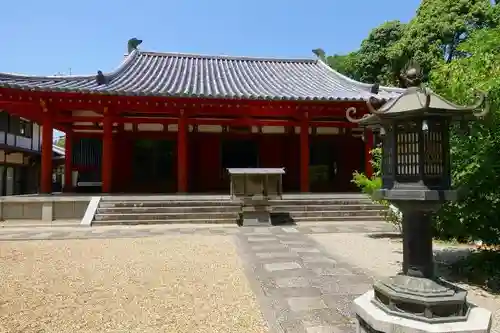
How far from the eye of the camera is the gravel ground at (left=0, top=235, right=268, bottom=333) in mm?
3623

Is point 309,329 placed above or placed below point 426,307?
below

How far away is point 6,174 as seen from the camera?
78.1 feet

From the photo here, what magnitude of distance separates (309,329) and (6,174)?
86.6 feet

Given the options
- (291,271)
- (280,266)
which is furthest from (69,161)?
(291,271)

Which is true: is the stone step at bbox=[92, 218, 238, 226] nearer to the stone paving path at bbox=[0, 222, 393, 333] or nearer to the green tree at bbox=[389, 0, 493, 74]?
the stone paving path at bbox=[0, 222, 393, 333]

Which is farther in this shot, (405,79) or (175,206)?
(175,206)

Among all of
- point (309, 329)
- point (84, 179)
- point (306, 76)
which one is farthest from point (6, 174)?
point (309, 329)

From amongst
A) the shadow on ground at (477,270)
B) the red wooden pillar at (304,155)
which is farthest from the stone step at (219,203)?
the shadow on ground at (477,270)

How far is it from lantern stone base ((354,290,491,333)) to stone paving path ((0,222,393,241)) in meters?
5.94

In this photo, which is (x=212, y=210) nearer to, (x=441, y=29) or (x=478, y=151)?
(x=478, y=151)

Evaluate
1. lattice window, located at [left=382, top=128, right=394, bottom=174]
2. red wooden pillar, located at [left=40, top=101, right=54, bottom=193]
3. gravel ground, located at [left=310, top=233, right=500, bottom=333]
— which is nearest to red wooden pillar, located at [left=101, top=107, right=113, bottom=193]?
red wooden pillar, located at [left=40, top=101, right=54, bottom=193]

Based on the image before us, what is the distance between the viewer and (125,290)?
4.60m

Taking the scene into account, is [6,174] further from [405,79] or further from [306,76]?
[405,79]

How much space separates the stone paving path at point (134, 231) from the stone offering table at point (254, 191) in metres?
0.69
